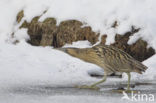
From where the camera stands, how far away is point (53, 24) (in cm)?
1077

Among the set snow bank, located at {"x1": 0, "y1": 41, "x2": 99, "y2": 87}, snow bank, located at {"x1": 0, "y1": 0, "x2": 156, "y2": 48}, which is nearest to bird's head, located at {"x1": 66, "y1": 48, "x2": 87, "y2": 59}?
snow bank, located at {"x1": 0, "y1": 41, "x2": 99, "y2": 87}

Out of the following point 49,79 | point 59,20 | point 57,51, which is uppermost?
point 59,20

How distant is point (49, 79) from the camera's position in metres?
7.48

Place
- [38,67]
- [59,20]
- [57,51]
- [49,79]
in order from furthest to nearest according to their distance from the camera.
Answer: [59,20] < [57,51] < [38,67] < [49,79]

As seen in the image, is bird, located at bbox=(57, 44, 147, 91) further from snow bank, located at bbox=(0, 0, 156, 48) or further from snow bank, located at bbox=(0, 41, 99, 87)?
snow bank, located at bbox=(0, 0, 156, 48)

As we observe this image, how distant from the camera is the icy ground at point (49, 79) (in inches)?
214

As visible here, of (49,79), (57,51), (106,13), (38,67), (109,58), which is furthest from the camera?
(106,13)

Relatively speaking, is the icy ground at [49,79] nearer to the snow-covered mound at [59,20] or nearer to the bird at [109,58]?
the snow-covered mound at [59,20]

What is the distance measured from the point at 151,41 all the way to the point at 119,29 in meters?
0.82

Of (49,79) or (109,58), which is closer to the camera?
(109,58)

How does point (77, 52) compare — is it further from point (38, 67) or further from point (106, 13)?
point (106, 13)

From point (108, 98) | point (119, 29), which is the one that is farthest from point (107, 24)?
point (108, 98)

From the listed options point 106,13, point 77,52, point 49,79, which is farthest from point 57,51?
point 77,52

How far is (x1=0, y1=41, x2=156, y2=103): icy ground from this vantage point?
5430mm
